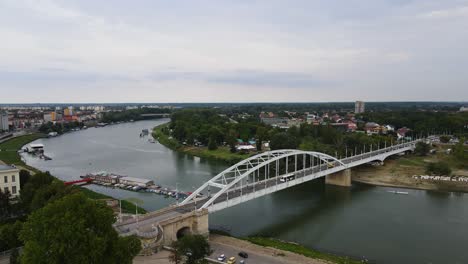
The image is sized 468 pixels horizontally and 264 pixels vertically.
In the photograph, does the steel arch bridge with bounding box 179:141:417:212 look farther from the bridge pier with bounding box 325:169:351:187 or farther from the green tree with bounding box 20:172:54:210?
the green tree with bounding box 20:172:54:210

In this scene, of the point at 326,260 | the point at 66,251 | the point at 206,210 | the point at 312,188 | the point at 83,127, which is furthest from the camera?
the point at 83,127

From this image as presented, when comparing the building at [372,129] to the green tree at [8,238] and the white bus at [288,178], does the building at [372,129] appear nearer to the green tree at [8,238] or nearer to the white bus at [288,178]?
the white bus at [288,178]

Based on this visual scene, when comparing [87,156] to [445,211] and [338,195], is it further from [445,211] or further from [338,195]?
[445,211]

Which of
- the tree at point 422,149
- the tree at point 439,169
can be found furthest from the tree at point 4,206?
the tree at point 422,149

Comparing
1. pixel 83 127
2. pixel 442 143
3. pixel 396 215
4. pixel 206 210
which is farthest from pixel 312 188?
pixel 83 127

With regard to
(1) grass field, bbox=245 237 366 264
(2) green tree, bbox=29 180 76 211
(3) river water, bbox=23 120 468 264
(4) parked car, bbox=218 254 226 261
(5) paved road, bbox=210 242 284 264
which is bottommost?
(3) river water, bbox=23 120 468 264

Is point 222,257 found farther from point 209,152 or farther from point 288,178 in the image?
point 209,152

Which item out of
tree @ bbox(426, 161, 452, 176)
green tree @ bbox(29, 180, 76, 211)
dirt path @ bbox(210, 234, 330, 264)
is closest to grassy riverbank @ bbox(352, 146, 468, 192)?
tree @ bbox(426, 161, 452, 176)
